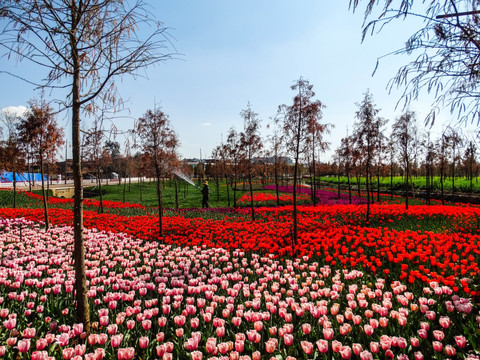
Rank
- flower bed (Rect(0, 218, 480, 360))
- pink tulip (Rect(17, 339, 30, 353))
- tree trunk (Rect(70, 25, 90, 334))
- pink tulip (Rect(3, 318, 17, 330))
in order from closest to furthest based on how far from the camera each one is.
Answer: pink tulip (Rect(17, 339, 30, 353))
flower bed (Rect(0, 218, 480, 360))
pink tulip (Rect(3, 318, 17, 330))
tree trunk (Rect(70, 25, 90, 334))

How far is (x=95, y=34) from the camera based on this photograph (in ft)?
11.9

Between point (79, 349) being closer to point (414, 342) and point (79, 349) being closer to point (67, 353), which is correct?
point (67, 353)

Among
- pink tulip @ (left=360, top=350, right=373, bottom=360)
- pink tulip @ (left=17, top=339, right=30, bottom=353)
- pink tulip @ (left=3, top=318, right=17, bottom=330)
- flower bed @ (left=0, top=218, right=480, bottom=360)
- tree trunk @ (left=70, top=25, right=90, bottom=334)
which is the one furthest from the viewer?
tree trunk @ (left=70, top=25, right=90, bottom=334)

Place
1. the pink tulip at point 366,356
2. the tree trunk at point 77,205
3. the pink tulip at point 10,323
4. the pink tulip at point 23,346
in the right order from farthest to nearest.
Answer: the tree trunk at point 77,205
the pink tulip at point 10,323
the pink tulip at point 23,346
the pink tulip at point 366,356

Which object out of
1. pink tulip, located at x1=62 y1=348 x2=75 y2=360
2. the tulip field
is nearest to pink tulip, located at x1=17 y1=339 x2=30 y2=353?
the tulip field

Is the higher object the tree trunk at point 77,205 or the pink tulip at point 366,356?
the tree trunk at point 77,205

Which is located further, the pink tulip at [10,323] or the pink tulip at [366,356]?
the pink tulip at [10,323]

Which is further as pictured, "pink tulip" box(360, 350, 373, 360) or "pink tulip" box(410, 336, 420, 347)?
"pink tulip" box(410, 336, 420, 347)

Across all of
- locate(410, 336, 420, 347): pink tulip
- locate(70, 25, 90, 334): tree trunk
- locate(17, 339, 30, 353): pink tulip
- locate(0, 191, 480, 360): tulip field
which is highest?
locate(70, 25, 90, 334): tree trunk

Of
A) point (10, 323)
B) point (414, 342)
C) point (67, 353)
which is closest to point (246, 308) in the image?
point (414, 342)

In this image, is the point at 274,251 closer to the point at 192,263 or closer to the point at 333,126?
the point at 192,263

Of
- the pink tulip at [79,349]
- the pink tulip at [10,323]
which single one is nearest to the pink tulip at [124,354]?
the pink tulip at [79,349]

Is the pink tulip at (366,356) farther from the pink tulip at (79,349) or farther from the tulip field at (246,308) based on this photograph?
the pink tulip at (79,349)

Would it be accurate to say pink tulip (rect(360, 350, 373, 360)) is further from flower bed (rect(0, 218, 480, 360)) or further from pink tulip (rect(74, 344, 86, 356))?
pink tulip (rect(74, 344, 86, 356))
